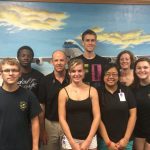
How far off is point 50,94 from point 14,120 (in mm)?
655

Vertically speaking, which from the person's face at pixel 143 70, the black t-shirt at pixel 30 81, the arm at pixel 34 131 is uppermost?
the person's face at pixel 143 70

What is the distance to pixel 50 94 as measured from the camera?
9.53 ft

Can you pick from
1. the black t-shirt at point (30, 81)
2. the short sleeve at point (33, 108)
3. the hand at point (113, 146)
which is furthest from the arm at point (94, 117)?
the black t-shirt at point (30, 81)

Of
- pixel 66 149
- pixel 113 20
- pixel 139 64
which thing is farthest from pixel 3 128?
pixel 113 20

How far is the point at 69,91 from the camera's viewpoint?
103 inches

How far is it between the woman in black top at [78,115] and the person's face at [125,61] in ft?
2.78

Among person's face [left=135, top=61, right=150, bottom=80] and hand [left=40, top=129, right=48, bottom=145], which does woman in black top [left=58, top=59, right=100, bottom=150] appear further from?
person's face [left=135, top=61, right=150, bottom=80]

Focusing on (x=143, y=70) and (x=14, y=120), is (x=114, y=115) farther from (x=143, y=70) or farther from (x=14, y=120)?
(x=14, y=120)

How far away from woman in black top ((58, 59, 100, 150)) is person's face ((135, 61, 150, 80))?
2.13ft

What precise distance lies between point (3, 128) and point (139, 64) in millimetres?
1578

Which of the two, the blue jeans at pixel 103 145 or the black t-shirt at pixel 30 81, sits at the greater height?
the black t-shirt at pixel 30 81

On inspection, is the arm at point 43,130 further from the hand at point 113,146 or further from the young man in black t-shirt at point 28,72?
the hand at point 113,146

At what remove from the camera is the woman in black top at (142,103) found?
9.43 feet

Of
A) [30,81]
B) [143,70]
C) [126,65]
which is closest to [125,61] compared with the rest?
[126,65]
